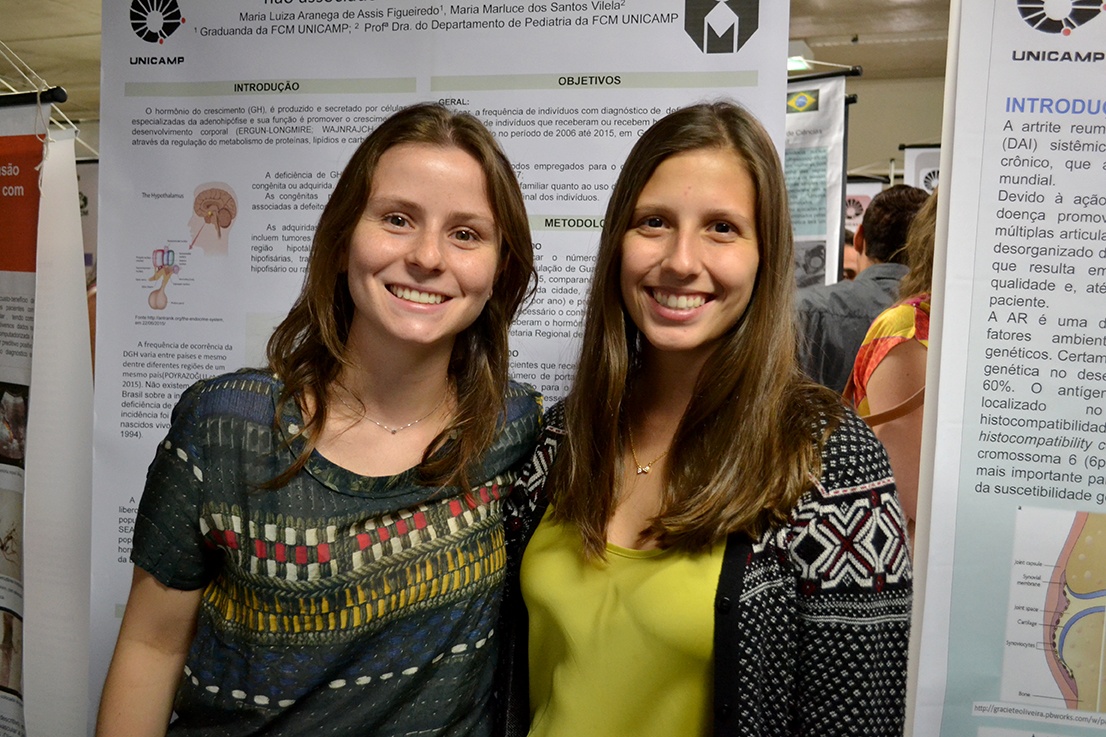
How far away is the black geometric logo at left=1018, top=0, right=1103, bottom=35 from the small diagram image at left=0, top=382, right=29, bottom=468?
7.79ft

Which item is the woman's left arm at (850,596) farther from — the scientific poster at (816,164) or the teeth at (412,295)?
the scientific poster at (816,164)

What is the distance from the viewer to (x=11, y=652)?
2410 mm

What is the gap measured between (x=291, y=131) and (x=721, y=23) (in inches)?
37.9

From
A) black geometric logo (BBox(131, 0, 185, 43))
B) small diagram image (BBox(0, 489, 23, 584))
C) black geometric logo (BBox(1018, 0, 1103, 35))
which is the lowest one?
small diagram image (BBox(0, 489, 23, 584))

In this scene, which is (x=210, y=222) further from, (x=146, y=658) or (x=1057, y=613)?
(x=1057, y=613)

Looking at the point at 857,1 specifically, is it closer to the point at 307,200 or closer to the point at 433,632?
the point at 307,200

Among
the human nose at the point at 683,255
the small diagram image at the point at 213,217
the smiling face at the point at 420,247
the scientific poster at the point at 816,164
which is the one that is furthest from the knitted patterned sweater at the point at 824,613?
the scientific poster at the point at 816,164

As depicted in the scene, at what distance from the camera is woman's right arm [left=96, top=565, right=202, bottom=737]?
4.64 feet

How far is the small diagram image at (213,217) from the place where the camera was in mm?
2098

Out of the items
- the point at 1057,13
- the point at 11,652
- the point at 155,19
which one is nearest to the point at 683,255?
the point at 1057,13

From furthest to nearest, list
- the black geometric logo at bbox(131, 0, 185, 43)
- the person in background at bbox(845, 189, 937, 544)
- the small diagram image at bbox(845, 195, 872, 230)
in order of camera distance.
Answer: the small diagram image at bbox(845, 195, 872, 230), the person in background at bbox(845, 189, 937, 544), the black geometric logo at bbox(131, 0, 185, 43)

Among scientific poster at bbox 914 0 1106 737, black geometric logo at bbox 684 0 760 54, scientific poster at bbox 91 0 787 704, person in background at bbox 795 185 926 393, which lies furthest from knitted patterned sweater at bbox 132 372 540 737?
person in background at bbox 795 185 926 393

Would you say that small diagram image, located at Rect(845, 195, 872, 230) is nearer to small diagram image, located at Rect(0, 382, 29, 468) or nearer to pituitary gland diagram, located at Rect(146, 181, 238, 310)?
pituitary gland diagram, located at Rect(146, 181, 238, 310)

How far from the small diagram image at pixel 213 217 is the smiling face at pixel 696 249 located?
3.70 feet
